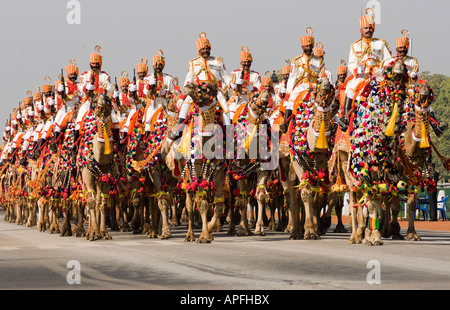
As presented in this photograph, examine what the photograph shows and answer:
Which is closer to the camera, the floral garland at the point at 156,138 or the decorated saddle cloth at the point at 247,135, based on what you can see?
the decorated saddle cloth at the point at 247,135

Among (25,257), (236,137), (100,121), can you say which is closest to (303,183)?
(236,137)

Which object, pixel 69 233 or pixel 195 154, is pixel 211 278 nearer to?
pixel 195 154

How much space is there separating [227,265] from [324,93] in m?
5.74

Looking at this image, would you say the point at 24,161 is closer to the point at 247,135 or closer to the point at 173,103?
the point at 173,103

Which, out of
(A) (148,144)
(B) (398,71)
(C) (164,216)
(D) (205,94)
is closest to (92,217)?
(C) (164,216)

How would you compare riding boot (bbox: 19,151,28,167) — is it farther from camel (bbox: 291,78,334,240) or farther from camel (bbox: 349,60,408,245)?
camel (bbox: 349,60,408,245)

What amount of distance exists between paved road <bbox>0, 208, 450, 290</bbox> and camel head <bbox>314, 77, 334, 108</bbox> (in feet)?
8.82

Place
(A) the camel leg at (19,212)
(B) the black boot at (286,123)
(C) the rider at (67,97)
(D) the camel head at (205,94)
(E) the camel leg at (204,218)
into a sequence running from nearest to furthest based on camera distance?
1. (D) the camel head at (205,94)
2. (E) the camel leg at (204,218)
3. (B) the black boot at (286,123)
4. (C) the rider at (67,97)
5. (A) the camel leg at (19,212)

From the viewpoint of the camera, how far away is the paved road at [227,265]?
407 inches

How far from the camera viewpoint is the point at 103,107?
18.7 metres

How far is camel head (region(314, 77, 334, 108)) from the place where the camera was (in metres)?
17.1

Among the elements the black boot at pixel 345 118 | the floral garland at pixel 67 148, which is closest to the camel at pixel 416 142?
the black boot at pixel 345 118

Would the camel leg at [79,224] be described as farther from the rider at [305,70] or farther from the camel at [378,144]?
the camel at [378,144]

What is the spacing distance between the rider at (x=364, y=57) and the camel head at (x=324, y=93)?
0.41 m
